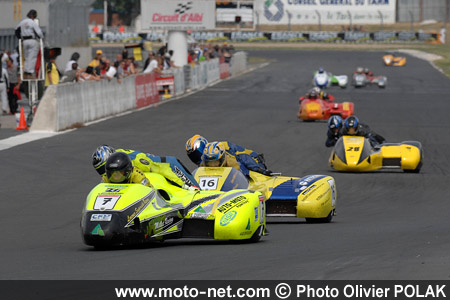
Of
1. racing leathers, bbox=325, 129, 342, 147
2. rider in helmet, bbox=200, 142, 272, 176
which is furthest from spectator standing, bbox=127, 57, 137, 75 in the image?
rider in helmet, bbox=200, 142, 272, 176

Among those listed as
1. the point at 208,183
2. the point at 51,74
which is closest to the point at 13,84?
the point at 51,74

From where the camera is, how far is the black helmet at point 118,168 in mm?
9547

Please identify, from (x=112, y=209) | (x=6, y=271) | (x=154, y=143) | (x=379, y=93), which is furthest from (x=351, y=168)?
(x=379, y=93)

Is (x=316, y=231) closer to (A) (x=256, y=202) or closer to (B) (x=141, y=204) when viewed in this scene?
(A) (x=256, y=202)

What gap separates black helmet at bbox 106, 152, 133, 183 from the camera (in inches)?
376

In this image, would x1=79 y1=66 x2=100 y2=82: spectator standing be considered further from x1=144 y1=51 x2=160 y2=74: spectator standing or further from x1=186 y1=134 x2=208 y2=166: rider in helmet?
x1=186 y1=134 x2=208 y2=166: rider in helmet

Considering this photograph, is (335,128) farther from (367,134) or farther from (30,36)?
(30,36)

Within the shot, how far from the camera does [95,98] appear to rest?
1077 inches

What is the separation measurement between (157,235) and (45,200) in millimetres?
4968

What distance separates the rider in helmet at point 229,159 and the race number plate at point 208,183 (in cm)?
26

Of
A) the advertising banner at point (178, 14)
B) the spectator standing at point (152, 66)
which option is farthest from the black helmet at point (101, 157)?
the advertising banner at point (178, 14)

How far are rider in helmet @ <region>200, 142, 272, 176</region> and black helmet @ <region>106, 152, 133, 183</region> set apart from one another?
75.7 inches

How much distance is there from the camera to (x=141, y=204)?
9.34 m

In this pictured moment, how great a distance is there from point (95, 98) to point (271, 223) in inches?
622
